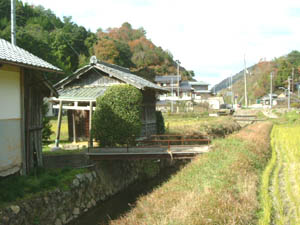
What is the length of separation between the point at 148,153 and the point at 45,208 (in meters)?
5.37

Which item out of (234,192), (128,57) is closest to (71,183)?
(234,192)

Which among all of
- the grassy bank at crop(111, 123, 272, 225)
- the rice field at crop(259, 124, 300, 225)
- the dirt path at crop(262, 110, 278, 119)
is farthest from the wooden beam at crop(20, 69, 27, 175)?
the dirt path at crop(262, 110, 278, 119)

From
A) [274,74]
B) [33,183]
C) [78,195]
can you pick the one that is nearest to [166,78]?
[274,74]

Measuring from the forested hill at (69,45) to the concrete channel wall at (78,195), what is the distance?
31151mm

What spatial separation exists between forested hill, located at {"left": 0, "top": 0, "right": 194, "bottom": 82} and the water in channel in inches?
1276

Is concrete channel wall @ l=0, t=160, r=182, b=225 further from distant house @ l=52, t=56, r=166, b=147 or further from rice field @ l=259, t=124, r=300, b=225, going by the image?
rice field @ l=259, t=124, r=300, b=225

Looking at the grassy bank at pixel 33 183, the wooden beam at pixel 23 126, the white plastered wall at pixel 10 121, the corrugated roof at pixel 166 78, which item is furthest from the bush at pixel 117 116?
the corrugated roof at pixel 166 78

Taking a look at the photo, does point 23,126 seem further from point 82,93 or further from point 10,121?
point 82,93

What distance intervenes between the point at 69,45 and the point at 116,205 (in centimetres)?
4662

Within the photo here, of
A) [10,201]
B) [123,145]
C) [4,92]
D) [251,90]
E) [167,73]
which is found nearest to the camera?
[10,201]

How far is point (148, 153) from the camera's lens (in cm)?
1319

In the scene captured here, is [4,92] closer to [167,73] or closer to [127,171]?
[127,171]

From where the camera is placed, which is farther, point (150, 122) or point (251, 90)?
point (251, 90)

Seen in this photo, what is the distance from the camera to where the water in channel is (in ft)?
34.7
